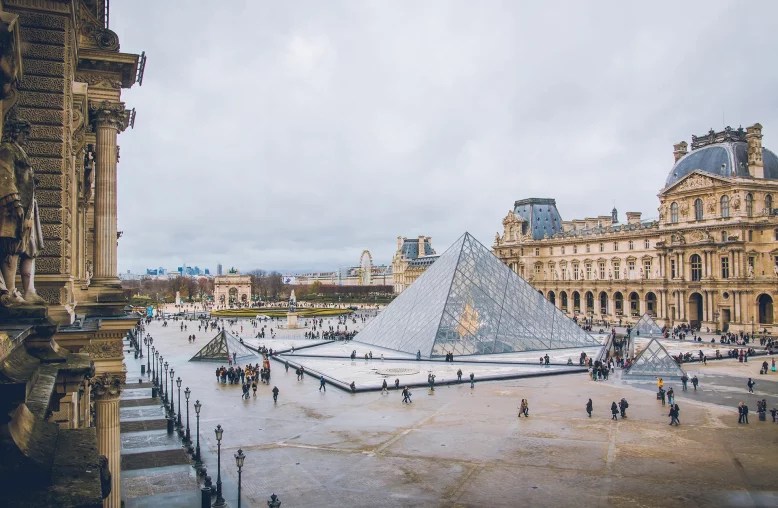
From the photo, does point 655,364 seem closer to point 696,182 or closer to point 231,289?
point 696,182

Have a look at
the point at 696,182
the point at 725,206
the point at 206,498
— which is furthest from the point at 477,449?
the point at 696,182

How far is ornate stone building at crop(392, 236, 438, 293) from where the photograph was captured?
126062mm

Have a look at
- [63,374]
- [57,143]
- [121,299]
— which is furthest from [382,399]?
[63,374]

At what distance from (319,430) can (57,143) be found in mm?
12308

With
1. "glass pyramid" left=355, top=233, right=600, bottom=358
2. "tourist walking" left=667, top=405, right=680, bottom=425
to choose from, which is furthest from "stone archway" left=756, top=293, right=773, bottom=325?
"tourist walking" left=667, top=405, right=680, bottom=425

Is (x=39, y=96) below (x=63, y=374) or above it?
above

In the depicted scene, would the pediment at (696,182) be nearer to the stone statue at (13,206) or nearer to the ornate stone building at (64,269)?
the ornate stone building at (64,269)

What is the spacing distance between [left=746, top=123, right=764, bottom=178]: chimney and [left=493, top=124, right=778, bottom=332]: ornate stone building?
0.22 ft

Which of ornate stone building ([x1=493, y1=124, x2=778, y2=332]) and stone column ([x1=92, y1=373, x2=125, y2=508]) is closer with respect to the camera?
stone column ([x1=92, y1=373, x2=125, y2=508])

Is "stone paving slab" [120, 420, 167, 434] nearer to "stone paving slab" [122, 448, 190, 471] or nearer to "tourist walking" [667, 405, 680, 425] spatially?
"stone paving slab" [122, 448, 190, 471]

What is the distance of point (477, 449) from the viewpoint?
51.9ft

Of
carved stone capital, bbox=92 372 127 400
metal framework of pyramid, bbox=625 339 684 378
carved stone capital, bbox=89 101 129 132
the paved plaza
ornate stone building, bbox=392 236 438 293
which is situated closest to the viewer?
carved stone capital, bbox=92 372 127 400

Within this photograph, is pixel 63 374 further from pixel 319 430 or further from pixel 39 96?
pixel 319 430

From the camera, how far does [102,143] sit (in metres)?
11.0
